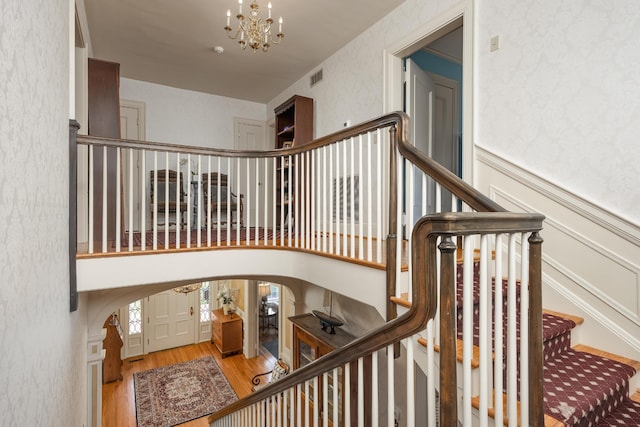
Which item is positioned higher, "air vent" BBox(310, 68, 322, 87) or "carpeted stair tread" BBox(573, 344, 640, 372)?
"air vent" BBox(310, 68, 322, 87)

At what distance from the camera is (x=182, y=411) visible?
5.06 metres

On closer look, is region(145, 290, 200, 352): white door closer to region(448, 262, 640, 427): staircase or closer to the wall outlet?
region(448, 262, 640, 427): staircase

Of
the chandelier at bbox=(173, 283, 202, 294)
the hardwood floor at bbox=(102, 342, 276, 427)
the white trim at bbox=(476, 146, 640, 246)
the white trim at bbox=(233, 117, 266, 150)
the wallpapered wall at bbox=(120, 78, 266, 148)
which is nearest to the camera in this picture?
the white trim at bbox=(476, 146, 640, 246)

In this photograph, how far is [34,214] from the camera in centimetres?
130

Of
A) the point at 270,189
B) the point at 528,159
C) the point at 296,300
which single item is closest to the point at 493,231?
the point at 528,159

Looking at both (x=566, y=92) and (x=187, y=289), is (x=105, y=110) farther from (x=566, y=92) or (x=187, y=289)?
(x=187, y=289)

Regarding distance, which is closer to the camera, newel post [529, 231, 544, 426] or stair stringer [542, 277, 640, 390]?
newel post [529, 231, 544, 426]

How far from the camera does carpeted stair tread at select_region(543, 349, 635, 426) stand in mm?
1328

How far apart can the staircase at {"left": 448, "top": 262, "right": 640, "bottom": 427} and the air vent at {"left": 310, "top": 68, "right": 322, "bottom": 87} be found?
3.59 metres

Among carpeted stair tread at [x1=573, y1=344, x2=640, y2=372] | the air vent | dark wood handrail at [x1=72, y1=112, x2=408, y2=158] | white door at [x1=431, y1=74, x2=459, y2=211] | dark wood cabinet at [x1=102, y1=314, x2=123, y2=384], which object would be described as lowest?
dark wood cabinet at [x1=102, y1=314, x2=123, y2=384]

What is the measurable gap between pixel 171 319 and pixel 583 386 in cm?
714

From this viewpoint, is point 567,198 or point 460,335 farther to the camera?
point 567,198

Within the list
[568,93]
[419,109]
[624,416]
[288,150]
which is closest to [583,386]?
[624,416]

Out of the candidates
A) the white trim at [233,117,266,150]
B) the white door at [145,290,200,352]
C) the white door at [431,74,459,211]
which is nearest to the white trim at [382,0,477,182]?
the white door at [431,74,459,211]
